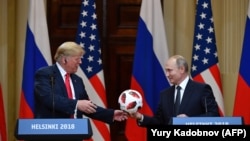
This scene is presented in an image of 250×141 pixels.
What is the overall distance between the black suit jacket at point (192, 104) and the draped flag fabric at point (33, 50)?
6.12 ft

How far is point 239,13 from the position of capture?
7727mm

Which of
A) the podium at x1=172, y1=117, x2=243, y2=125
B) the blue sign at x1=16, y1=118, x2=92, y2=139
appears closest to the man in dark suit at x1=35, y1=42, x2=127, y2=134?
the blue sign at x1=16, y1=118, x2=92, y2=139

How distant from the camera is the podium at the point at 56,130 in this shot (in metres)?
4.62

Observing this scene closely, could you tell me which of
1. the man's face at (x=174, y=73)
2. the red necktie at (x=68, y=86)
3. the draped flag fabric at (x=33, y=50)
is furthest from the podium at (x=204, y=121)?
the draped flag fabric at (x=33, y=50)

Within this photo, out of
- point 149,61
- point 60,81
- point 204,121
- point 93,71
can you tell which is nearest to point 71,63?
point 60,81

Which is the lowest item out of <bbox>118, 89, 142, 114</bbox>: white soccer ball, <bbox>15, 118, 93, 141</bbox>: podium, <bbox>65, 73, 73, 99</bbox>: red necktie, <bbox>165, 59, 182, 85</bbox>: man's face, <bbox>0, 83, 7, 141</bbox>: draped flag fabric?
<bbox>0, 83, 7, 141</bbox>: draped flag fabric

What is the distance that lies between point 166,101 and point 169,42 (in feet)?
7.13

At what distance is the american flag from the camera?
7.14m

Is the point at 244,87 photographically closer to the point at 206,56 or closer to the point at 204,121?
the point at 206,56

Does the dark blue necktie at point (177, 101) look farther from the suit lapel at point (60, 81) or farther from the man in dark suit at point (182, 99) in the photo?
the suit lapel at point (60, 81)

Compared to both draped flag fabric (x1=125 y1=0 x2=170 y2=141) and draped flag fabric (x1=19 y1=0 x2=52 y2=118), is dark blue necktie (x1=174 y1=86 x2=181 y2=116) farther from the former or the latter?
draped flag fabric (x1=19 y1=0 x2=52 y2=118)

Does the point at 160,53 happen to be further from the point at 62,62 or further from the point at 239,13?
the point at 62,62

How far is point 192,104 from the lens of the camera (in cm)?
567

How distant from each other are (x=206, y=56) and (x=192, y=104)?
1572mm
